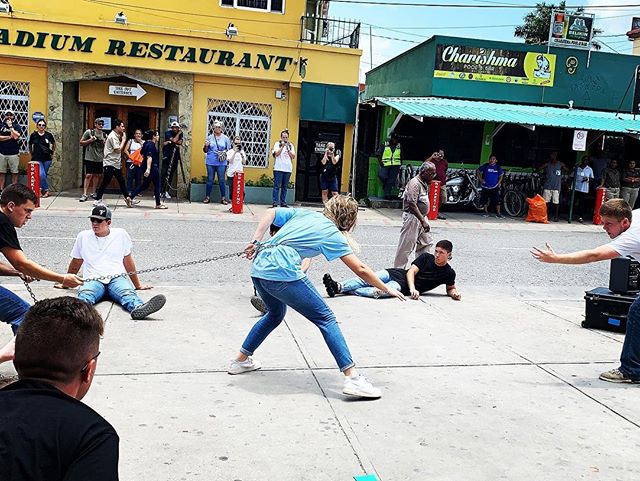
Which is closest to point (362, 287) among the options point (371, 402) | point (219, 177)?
point (371, 402)

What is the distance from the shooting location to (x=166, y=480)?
3785 mm

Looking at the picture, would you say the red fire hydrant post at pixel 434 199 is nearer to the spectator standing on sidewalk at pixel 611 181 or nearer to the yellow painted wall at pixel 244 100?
the yellow painted wall at pixel 244 100

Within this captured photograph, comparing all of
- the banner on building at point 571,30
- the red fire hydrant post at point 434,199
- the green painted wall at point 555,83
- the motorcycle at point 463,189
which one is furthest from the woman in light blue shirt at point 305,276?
the banner on building at point 571,30

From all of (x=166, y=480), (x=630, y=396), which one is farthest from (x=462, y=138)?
(x=166, y=480)

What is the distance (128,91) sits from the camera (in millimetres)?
18891

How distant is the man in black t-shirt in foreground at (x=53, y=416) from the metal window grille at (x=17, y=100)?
17472mm

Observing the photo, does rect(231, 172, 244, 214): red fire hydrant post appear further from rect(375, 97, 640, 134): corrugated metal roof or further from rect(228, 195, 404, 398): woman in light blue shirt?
Answer: rect(228, 195, 404, 398): woman in light blue shirt

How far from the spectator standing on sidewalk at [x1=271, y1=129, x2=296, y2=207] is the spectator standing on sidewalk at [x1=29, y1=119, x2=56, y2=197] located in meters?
5.31

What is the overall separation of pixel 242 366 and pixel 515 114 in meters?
15.6

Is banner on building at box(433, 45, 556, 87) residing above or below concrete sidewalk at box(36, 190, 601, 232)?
above

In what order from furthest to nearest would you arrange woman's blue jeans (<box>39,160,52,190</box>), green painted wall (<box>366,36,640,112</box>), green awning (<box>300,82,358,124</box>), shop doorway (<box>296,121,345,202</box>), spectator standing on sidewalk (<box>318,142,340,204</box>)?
green painted wall (<box>366,36,640,112</box>) < shop doorway (<box>296,121,345,202</box>) < green awning (<box>300,82,358,124</box>) < spectator standing on sidewalk (<box>318,142,340,204</box>) < woman's blue jeans (<box>39,160,52,190</box>)

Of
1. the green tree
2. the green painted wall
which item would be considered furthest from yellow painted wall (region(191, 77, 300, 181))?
the green tree

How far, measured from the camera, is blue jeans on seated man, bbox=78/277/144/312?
7.17 m

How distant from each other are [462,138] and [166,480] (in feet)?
60.3
